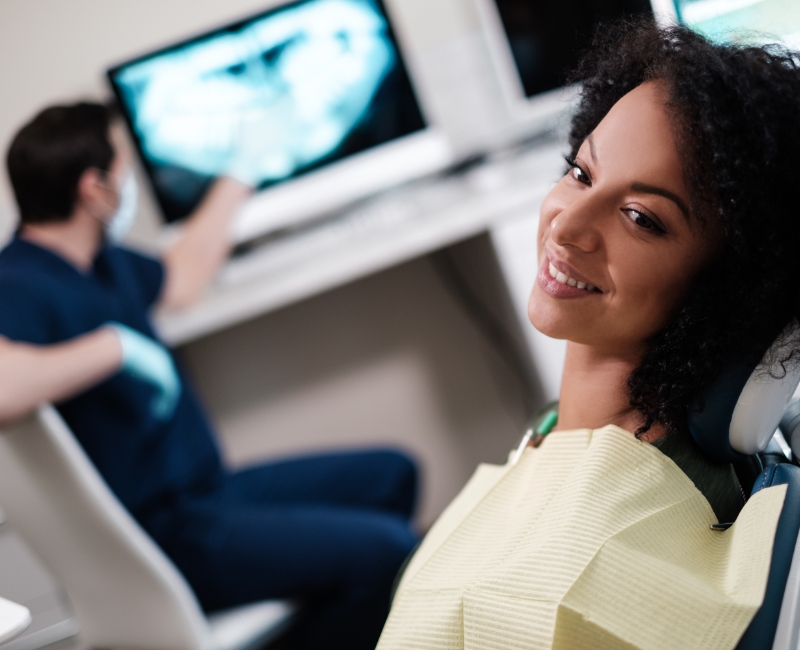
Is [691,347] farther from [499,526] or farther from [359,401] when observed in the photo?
[359,401]

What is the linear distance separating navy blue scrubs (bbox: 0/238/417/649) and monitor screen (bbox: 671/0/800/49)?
0.86m

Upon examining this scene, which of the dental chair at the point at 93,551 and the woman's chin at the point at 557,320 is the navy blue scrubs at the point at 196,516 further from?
the woman's chin at the point at 557,320

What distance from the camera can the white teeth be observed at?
66cm

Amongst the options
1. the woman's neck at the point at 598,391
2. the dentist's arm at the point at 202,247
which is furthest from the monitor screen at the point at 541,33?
the woman's neck at the point at 598,391

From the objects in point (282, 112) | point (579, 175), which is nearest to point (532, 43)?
point (282, 112)

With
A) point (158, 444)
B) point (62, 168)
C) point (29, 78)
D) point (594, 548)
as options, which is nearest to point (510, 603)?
point (594, 548)

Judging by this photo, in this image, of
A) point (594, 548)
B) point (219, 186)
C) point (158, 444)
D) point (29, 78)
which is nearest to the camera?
point (594, 548)

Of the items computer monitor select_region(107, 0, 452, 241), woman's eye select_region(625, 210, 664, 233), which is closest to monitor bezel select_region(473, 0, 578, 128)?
computer monitor select_region(107, 0, 452, 241)

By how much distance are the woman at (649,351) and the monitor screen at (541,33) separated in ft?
3.49

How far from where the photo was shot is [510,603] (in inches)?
23.2

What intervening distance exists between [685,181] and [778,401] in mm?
184

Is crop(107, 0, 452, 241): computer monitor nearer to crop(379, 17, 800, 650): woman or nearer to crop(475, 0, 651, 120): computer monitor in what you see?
crop(475, 0, 651, 120): computer monitor

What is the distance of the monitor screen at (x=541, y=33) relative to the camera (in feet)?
5.58

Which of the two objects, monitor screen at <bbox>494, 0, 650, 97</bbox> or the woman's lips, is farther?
monitor screen at <bbox>494, 0, 650, 97</bbox>
